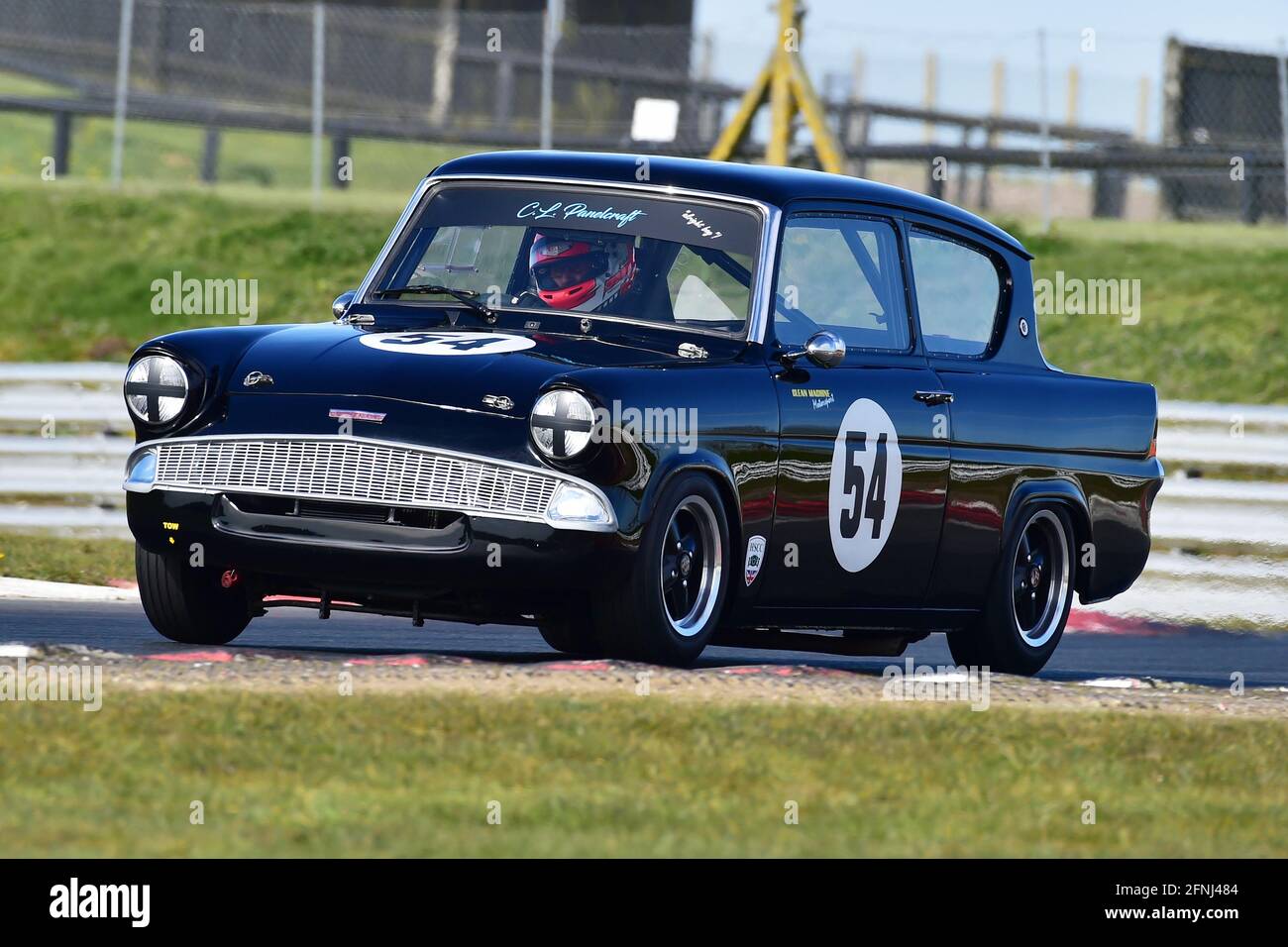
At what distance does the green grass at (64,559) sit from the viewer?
12422mm

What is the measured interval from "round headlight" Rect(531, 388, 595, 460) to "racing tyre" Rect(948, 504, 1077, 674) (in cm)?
262

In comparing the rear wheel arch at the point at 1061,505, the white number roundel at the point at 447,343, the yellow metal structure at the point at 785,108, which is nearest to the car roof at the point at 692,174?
the white number roundel at the point at 447,343

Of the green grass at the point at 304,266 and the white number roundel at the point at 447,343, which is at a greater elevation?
the green grass at the point at 304,266

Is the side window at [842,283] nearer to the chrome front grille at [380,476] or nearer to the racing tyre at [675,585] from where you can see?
the racing tyre at [675,585]

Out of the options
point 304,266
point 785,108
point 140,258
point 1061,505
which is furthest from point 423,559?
point 140,258

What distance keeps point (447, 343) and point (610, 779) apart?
2.30m

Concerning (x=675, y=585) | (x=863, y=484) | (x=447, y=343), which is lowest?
(x=675, y=585)

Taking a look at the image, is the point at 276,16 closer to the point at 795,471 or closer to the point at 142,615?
the point at 142,615

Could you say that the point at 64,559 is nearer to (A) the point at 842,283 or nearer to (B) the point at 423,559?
(A) the point at 842,283

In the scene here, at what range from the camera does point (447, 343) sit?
26.5 feet

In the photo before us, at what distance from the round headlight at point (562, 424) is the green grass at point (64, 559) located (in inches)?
213

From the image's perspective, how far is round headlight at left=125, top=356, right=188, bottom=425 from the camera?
26.3 feet

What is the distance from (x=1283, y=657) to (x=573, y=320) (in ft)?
15.0
